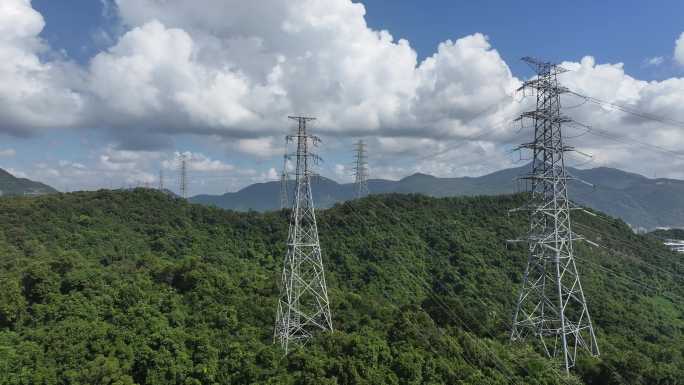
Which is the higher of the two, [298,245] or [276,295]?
[298,245]

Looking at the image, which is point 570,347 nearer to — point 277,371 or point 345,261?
point 277,371

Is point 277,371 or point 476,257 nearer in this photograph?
point 277,371

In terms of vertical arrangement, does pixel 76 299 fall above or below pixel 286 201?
below

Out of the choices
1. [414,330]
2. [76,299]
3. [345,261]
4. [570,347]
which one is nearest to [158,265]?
[76,299]

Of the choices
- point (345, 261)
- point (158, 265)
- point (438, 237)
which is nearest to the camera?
point (158, 265)

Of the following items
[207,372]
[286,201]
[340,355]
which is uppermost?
[286,201]

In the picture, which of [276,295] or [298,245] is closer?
[298,245]

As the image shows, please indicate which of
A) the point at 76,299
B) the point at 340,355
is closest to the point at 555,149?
the point at 340,355

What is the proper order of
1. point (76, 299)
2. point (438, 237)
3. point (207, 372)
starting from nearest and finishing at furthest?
point (207, 372), point (76, 299), point (438, 237)
